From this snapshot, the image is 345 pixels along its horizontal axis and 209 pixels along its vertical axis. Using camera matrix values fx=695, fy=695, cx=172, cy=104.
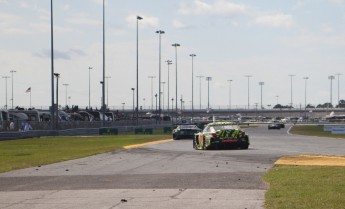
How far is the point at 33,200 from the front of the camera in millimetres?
13195

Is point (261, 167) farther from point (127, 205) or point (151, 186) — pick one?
point (127, 205)

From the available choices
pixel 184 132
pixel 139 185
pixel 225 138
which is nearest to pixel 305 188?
pixel 139 185

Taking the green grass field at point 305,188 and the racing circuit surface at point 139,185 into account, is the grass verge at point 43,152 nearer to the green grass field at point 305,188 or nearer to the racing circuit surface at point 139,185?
the racing circuit surface at point 139,185

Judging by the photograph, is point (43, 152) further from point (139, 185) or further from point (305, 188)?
point (305, 188)

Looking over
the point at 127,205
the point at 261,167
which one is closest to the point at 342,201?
the point at 127,205

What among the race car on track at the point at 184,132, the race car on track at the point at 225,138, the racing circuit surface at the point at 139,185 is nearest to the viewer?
the racing circuit surface at the point at 139,185

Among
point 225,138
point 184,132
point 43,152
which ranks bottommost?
point 43,152

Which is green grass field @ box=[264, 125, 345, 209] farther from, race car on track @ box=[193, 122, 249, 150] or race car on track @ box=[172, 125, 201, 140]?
race car on track @ box=[172, 125, 201, 140]

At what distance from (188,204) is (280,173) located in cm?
636

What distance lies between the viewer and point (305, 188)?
1382 cm

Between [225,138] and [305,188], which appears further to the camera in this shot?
[225,138]

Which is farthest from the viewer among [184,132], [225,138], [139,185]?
[184,132]

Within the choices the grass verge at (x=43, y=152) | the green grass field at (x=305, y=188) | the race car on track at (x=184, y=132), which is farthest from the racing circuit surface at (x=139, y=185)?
the race car on track at (x=184, y=132)

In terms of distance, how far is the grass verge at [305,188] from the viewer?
452 inches
